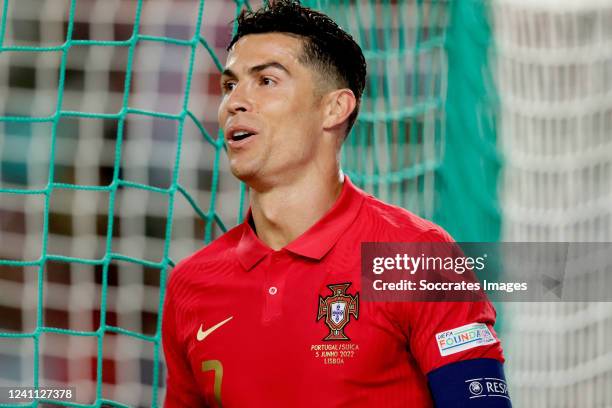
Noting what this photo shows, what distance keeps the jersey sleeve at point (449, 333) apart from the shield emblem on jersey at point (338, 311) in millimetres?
126

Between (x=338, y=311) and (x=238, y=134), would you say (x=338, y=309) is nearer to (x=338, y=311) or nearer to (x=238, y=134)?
(x=338, y=311)

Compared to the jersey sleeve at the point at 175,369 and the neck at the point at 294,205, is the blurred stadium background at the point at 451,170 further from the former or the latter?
the neck at the point at 294,205

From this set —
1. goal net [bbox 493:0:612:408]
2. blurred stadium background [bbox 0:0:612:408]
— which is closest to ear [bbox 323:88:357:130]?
blurred stadium background [bbox 0:0:612:408]

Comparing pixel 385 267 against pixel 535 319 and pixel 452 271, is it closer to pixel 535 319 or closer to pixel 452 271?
pixel 452 271

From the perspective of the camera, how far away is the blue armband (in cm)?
158

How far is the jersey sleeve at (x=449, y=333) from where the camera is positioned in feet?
5.29

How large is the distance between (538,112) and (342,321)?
1.67 meters

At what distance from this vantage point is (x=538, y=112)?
3.09 m

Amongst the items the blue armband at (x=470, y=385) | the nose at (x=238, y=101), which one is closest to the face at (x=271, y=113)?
the nose at (x=238, y=101)

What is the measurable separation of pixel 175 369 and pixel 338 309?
0.46 m

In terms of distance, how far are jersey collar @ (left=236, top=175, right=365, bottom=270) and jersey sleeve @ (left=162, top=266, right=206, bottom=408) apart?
206 millimetres

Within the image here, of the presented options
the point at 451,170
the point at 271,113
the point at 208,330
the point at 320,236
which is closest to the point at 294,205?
the point at 320,236

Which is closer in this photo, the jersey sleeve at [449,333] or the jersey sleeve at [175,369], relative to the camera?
the jersey sleeve at [449,333]

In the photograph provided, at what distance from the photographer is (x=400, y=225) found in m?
1.79
